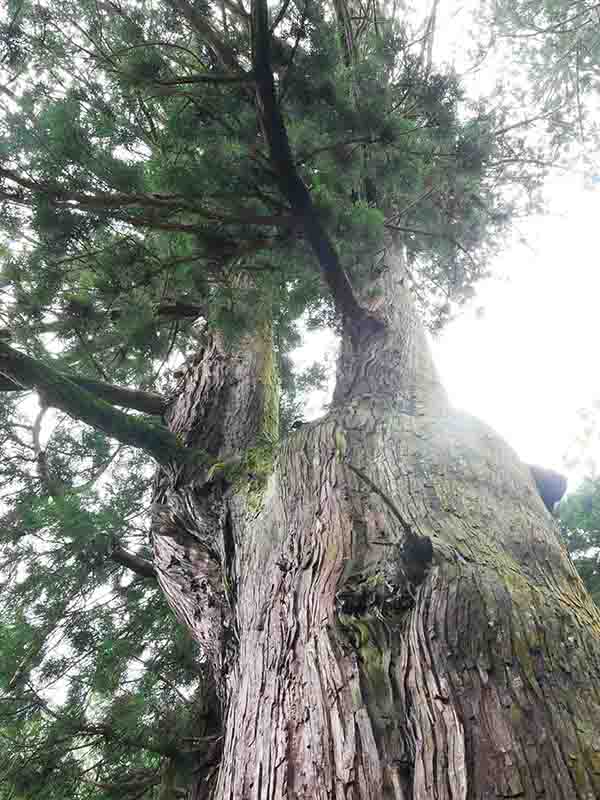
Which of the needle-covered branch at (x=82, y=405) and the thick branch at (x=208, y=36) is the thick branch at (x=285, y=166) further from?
the needle-covered branch at (x=82, y=405)

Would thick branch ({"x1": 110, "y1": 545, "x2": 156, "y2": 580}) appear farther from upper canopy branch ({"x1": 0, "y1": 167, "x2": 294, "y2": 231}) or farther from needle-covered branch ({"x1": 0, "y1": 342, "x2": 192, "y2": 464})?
upper canopy branch ({"x1": 0, "y1": 167, "x2": 294, "y2": 231})

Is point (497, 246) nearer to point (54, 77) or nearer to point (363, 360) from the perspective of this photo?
point (363, 360)

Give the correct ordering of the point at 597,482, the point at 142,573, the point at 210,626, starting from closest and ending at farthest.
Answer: the point at 210,626 < the point at 142,573 < the point at 597,482

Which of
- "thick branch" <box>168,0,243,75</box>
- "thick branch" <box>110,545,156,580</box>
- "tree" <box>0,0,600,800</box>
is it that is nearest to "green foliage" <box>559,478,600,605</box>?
"tree" <box>0,0,600,800</box>

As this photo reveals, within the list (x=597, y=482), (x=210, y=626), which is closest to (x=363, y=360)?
(x=210, y=626)

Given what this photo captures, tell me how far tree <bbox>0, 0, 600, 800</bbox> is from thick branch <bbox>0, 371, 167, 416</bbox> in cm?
2

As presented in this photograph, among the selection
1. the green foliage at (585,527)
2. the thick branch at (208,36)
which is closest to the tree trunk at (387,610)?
the thick branch at (208,36)

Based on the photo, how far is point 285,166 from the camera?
6.71 ft

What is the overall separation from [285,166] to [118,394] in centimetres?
135

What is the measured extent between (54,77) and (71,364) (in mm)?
1806

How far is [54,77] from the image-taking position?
3334 millimetres

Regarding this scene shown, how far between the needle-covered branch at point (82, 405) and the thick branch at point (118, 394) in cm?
20

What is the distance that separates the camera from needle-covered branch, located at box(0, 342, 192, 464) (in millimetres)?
1893

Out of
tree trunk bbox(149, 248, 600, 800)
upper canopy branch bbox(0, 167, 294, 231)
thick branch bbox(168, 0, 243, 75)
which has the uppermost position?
thick branch bbox(168, 0, 243, 75)
